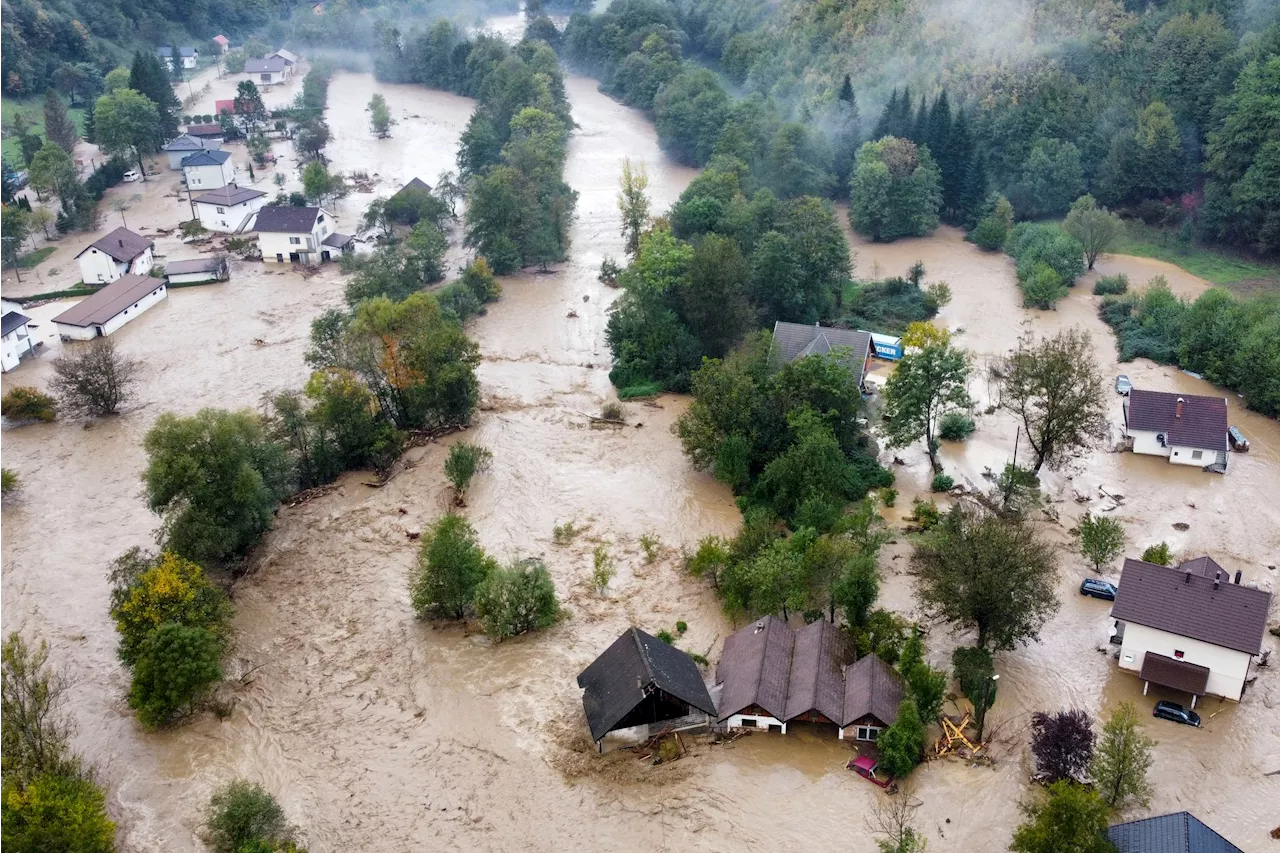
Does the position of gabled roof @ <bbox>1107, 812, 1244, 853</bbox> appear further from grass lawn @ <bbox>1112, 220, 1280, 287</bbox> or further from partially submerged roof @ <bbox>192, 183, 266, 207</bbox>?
partially submerged roof @ <bbox>192, 183, 266, 207</bbox>

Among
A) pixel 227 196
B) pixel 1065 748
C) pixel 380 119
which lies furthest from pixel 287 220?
pixel 1065 748

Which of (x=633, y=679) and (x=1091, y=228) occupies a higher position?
(x=1091, y=228)

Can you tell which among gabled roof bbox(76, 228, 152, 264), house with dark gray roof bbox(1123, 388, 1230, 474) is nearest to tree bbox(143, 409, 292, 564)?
gabled roof bbox(76, 228, 152, 264)

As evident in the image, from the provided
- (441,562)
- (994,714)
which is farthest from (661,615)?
(994,714)

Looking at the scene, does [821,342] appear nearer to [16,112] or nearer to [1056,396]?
[1056,396]

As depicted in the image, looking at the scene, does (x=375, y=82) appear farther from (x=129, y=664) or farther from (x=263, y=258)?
(x=129, y=664)

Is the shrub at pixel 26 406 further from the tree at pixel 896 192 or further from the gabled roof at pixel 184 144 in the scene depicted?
the tree at pixel 896 192
